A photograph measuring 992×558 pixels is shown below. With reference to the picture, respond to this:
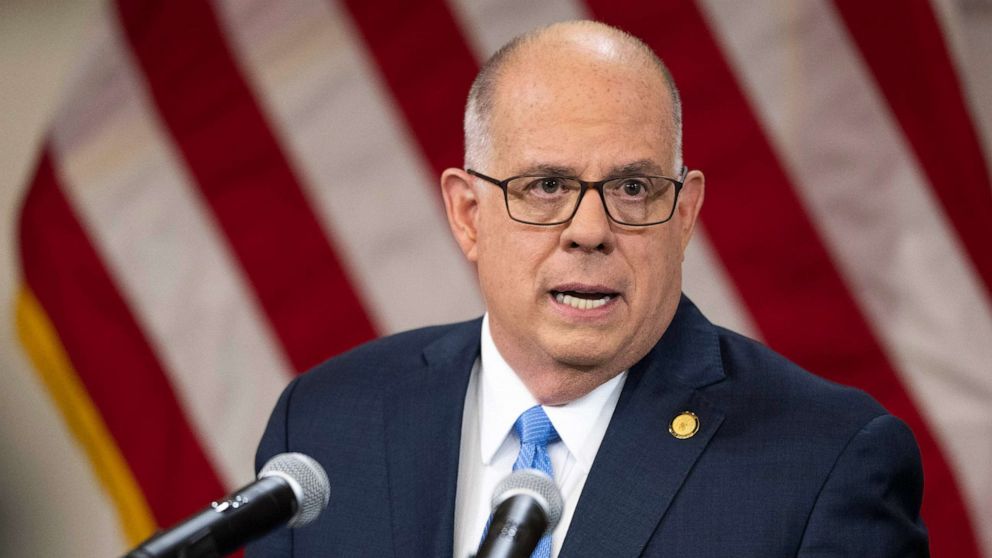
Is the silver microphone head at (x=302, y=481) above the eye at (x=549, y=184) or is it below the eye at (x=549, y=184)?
below

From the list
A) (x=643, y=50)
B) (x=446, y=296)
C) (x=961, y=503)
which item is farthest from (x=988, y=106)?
(x=643, y=50)

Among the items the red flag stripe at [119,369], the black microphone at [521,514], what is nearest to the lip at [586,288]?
the black microphone at [521,514]

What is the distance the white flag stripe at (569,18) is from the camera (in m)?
3.21

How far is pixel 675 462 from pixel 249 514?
0.80m

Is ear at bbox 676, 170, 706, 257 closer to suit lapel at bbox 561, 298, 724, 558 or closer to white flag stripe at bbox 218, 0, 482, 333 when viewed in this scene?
suit lapel at bbox 561, 298, 724, 558

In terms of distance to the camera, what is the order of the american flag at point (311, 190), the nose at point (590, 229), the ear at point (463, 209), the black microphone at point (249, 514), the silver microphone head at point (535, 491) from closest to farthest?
the black microphone at point (249, 514), the silver microphone head at point (535, 491), the nose at point (590, 229), the ear at point (463, 209), the american flag at point (311, 190)

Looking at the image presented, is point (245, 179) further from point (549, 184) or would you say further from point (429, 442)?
point (549, 184)

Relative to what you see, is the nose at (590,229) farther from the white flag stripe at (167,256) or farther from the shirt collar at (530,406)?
→ the white flag stripe at (167,256)

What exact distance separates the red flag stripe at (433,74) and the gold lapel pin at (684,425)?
152 cm

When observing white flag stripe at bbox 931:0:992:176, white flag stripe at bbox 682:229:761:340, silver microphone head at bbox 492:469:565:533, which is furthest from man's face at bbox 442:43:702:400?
white flag stripe at bbox 931:0:992:176

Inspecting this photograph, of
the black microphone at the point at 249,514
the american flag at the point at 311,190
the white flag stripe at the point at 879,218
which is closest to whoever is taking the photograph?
the black microphone at the point at 249,514

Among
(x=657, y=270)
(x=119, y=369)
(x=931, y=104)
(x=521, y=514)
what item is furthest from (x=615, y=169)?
(x=119, y=369)

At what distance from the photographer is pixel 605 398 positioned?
6.69 feet

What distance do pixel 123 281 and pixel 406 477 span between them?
159 centimetres
